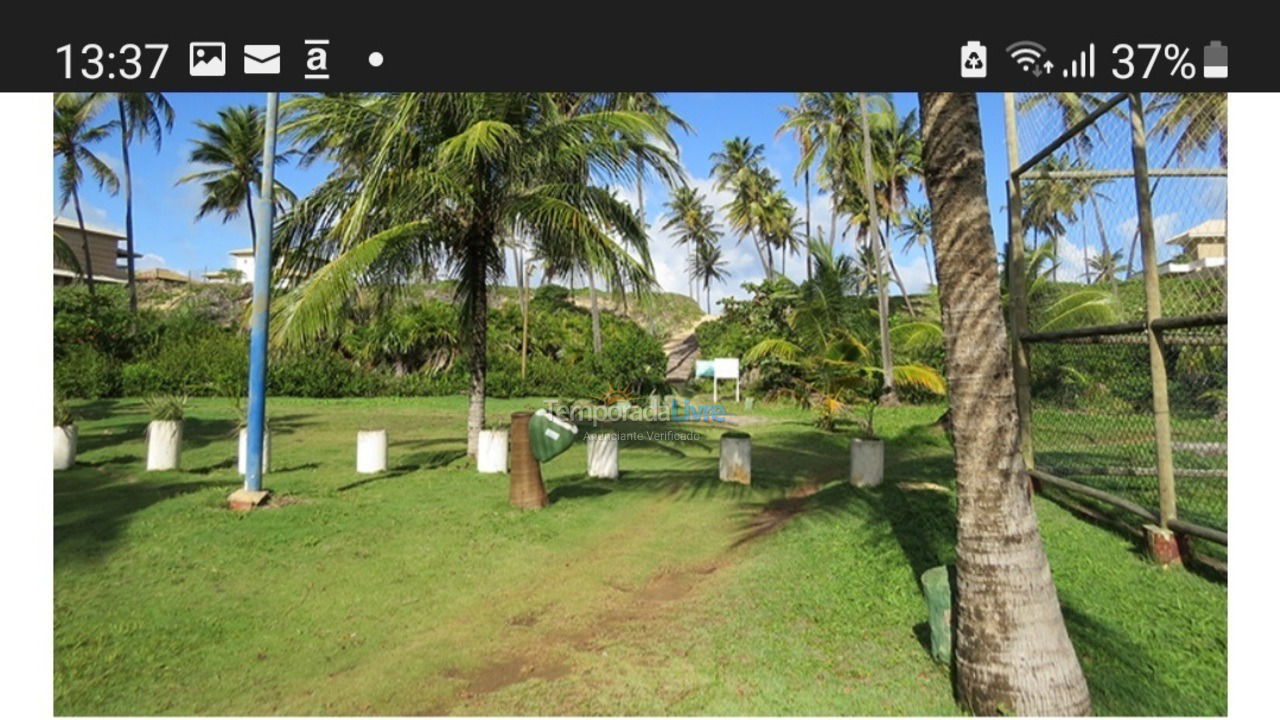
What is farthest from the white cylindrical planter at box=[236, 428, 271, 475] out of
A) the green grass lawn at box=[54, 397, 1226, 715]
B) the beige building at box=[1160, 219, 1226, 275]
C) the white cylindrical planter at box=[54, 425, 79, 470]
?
the beige building at box=[1160, 219, 1226, 275]

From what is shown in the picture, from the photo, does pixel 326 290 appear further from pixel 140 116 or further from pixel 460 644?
pixel 140 116

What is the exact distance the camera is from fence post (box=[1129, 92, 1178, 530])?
5.17 metres

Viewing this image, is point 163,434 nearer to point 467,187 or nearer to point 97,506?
point 97,506

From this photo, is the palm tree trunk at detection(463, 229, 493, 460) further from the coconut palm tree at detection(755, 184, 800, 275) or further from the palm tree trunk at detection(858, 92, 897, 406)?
the coconut palm tree at detection(755, 184, 800, 275)

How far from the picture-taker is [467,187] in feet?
31.3

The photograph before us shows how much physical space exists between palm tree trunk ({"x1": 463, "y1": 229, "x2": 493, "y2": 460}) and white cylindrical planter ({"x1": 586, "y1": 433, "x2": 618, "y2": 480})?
71.0 inches

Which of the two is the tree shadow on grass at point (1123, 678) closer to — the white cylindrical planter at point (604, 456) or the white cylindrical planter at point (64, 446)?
the white cylindrical planter at point (604, 456)

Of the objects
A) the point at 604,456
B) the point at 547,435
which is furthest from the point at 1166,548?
the point at 604,456

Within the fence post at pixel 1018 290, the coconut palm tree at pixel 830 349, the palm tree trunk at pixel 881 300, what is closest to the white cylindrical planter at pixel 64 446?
the fence post at pixel 1018 290

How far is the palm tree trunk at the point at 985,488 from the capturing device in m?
3.13

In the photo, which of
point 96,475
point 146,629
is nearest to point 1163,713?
point 146,629

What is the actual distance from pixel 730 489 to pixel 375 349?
69.3 ft
